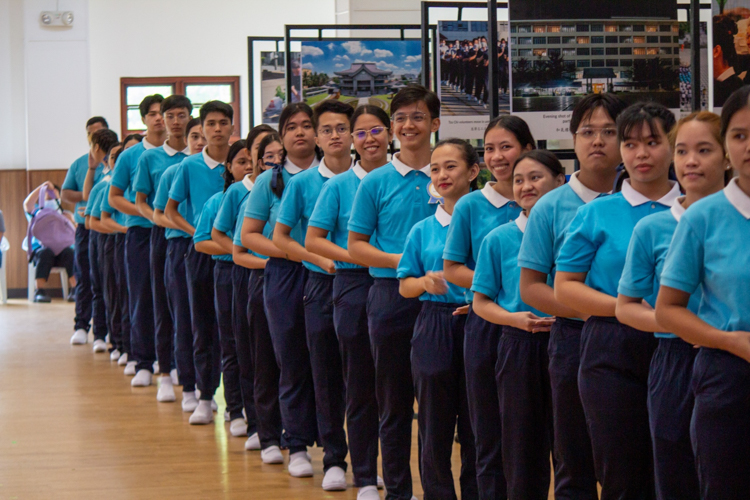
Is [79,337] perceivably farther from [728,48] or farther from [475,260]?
[728,48]

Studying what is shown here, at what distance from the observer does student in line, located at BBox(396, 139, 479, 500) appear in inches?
127

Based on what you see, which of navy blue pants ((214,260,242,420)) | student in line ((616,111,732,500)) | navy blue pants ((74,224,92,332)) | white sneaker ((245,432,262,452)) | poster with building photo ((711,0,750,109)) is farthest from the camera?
navy blue pants ((74,224,92,332))

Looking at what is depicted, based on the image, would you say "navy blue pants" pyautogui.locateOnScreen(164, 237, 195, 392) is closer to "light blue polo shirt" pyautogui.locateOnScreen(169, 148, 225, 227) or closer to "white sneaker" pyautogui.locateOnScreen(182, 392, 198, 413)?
"white sneaker" pyautogui.locateOnScreen(182, 392, 198, 413)

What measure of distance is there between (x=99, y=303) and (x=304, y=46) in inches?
133

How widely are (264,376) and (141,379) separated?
2433mm

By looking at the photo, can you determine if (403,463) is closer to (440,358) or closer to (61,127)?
(440,358)

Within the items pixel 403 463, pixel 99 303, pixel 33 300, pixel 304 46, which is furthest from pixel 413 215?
→ pixel 33 300

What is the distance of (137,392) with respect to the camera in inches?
259

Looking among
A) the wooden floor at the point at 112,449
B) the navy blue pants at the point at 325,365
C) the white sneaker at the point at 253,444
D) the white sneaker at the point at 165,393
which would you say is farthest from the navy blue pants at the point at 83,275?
the navy blue pants at the point at 325,365

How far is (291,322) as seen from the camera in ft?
14.4

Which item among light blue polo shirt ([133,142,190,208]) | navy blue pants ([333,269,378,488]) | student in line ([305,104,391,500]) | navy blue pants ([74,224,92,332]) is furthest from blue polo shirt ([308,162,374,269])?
navy blue pants ([74,224,92,332])

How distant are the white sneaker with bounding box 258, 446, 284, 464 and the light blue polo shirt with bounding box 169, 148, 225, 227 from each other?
1.80m

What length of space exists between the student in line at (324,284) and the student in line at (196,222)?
4.90ft

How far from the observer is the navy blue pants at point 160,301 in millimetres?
6422
